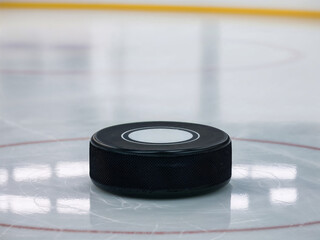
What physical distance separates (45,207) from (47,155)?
1.10 m

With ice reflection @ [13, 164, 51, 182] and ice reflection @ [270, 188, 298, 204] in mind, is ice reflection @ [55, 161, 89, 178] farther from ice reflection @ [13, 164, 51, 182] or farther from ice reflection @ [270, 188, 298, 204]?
ice reflection @ [270, 188, 298, 204]

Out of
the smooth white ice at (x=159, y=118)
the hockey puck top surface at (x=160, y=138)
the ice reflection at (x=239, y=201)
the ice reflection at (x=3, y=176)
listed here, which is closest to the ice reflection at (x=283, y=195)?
the smooth white ice at (x=159, y=118)

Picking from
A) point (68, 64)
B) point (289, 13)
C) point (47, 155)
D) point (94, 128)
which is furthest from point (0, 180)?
point (289, 13)

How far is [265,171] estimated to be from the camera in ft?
13.9

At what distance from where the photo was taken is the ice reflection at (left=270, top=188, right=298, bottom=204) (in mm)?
3699

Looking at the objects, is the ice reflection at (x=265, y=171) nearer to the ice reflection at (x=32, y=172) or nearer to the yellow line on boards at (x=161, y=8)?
the ice reflection at (x=32, y=172)

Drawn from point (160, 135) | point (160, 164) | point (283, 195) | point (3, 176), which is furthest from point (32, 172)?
point (283, 195)

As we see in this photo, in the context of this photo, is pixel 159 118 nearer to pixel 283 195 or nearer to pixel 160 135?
pixel 160 135

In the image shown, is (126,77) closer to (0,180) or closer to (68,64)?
(68,64)

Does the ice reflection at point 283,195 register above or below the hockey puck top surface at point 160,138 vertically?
below

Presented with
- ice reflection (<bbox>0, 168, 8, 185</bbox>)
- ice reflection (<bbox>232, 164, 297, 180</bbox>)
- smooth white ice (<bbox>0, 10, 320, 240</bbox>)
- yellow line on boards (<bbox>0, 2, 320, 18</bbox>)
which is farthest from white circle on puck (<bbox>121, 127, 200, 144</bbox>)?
yellow line on boards (<bbox>0, 2, 320, 18</bbox>)

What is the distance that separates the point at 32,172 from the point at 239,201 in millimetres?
1246

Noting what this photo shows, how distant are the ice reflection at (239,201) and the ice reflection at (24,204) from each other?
0.88m

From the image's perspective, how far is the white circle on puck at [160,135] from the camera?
3.80 meters
